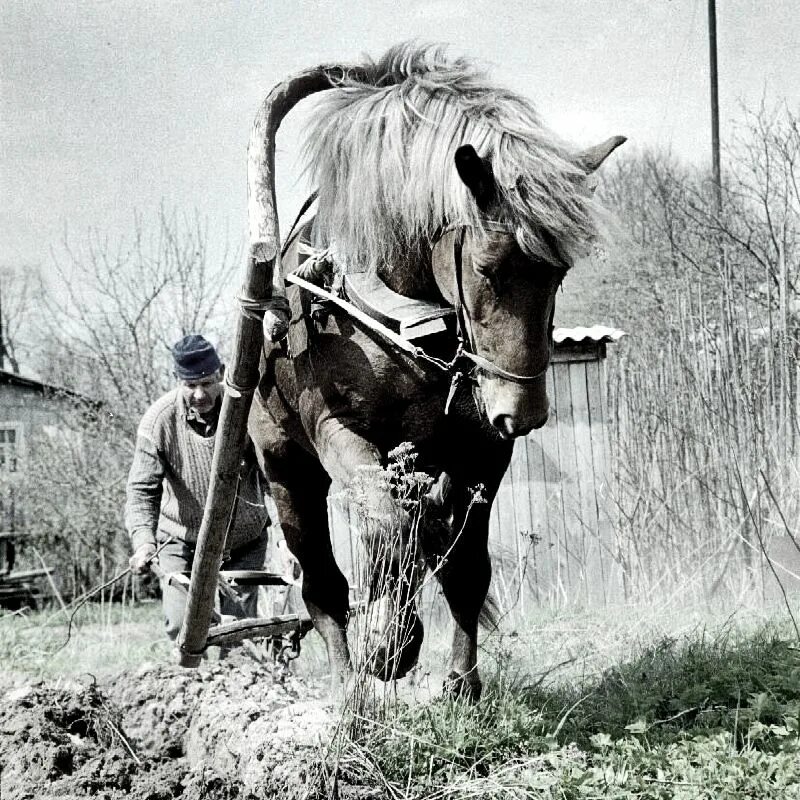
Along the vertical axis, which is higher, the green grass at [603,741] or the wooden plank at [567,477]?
the wooden plank at [567,477]

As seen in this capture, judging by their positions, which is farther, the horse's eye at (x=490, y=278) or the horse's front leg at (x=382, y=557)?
the horse's front leg at (x=382, y=557)

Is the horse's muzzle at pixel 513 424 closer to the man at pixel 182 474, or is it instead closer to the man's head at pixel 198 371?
the man at pixel 182 474

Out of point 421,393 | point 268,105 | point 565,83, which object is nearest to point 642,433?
point 421,393

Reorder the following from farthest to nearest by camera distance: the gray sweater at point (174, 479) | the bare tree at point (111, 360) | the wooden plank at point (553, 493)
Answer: the bare tree at point (111, 360), the wooden plank at point (553, 493), the gray sweater at point (174, 479)

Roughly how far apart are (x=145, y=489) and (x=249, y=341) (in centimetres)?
194

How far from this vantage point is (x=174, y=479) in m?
4.63

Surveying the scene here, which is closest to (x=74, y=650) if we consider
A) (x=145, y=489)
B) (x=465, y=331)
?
(x=145, y=489)

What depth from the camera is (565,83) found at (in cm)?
1003

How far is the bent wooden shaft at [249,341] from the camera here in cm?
270

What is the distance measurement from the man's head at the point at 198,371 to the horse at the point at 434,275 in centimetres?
107

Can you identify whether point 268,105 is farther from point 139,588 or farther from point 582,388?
point 139,588

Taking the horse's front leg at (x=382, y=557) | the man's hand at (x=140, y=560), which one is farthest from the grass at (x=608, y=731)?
the man's hand at (x=140, y=560)

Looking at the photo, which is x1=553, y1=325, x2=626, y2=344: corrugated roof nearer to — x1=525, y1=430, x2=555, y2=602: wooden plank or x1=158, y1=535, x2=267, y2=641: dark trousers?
x1=525, y1=430, x2=555, y2=602: wooden plank

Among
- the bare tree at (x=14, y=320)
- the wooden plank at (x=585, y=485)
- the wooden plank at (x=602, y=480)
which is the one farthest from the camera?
the bare tree at (x=14, y=320)
